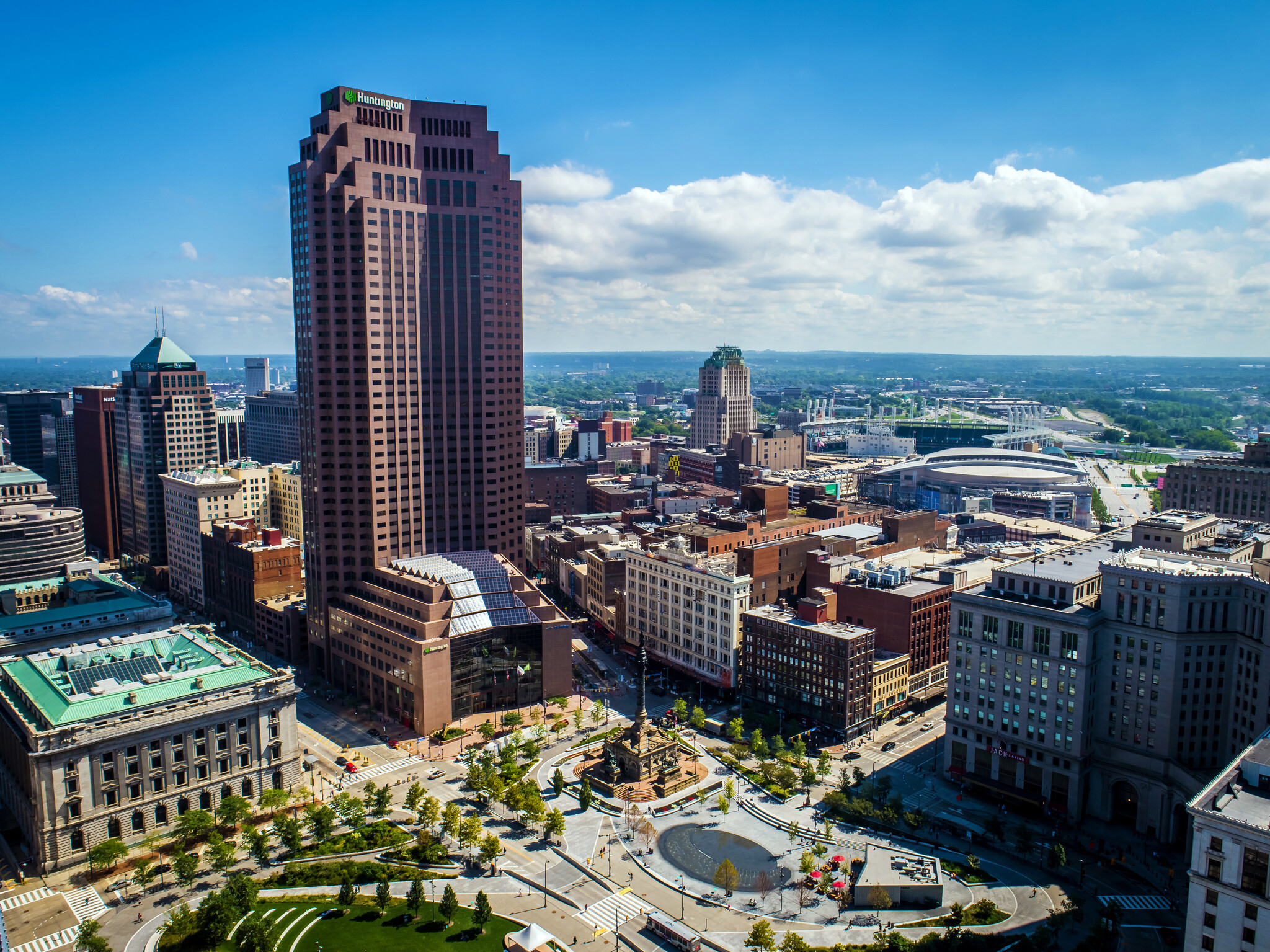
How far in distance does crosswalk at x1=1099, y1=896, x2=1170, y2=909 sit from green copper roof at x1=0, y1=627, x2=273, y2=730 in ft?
372

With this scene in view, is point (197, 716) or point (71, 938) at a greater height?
point (197, 716)

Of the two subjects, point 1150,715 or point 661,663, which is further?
point 661,663

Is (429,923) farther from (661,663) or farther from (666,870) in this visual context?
(661,663)

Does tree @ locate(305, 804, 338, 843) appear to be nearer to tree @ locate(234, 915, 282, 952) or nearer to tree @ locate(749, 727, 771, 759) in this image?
tree @ locate(234, 915, 282, 952)

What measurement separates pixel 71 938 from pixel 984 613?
123172 millimetres

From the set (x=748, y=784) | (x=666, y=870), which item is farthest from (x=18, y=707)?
(x=748, y=784)

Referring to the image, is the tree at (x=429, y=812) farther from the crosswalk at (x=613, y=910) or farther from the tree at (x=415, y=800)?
the crosswalk at (x=613, y=910)

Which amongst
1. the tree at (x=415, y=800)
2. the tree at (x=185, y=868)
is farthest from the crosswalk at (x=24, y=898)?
the tree at (x=415, y=800)

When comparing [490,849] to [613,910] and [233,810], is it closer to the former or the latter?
[613,910]

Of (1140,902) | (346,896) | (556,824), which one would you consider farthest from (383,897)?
(1140,902)

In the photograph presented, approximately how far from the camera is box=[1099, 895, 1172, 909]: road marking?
109m

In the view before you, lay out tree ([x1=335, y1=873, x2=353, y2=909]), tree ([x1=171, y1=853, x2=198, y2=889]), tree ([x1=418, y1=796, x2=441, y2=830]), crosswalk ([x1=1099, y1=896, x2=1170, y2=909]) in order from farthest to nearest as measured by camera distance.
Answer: tree ([x1=418, y1=796, x2=441, y2=830]), crosswalk ([x1=1099, y1=896, x2=1170, y2=909]), tree ([x1=171, y1=853, x2=198, y2=889]), tree ([x1=335, y1=873, x2=353, y2=909])

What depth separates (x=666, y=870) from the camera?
116250 mm

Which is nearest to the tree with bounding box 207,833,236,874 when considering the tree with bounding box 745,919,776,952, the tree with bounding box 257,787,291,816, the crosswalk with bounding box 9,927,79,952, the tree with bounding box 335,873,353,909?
the tree with bounding box 257,787,291,816
